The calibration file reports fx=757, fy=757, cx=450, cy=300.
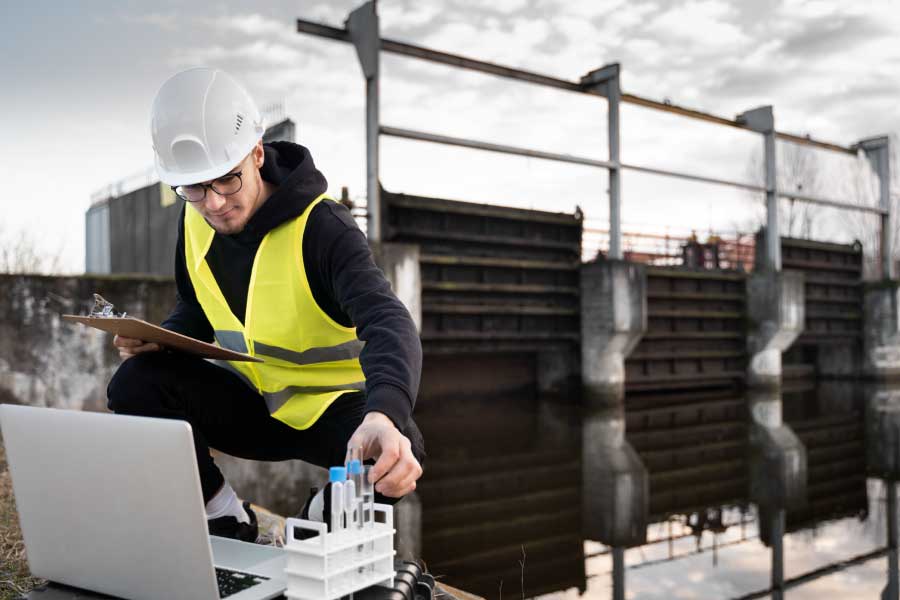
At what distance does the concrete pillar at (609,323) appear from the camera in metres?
9.88

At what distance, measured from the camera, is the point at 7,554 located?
2189 mm

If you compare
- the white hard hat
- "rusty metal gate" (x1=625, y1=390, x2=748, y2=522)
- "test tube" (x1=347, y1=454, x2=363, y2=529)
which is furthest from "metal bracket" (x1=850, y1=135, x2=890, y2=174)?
"test tube" (x1=347, y1=454, x2=363, y2=529)

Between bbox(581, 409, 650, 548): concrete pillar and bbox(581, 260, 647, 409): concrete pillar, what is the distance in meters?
2.10

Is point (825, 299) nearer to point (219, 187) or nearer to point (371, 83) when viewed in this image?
point (371, 83)

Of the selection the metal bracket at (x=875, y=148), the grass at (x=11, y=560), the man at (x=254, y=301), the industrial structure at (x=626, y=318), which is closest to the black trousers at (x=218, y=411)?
the man at (x=254, y=301)

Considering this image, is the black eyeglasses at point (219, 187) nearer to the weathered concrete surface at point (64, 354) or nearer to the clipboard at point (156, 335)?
the clipboard at point (156, 335)

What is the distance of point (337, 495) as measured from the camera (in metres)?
1.12

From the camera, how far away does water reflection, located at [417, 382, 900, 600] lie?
3.78 meters

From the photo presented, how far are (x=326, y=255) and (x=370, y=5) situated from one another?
6.85 m

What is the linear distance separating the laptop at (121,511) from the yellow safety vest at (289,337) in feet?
1.98

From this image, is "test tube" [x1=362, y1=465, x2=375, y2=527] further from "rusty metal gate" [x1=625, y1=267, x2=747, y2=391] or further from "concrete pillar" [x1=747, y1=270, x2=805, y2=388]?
"concrete pillar" [x1=747, y1=270, x2=805, y2=388]

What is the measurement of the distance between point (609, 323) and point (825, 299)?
608cm

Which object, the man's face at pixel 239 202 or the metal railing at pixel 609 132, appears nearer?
the man's face at pixel 239 202

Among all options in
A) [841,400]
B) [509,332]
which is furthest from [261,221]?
[841,400]
